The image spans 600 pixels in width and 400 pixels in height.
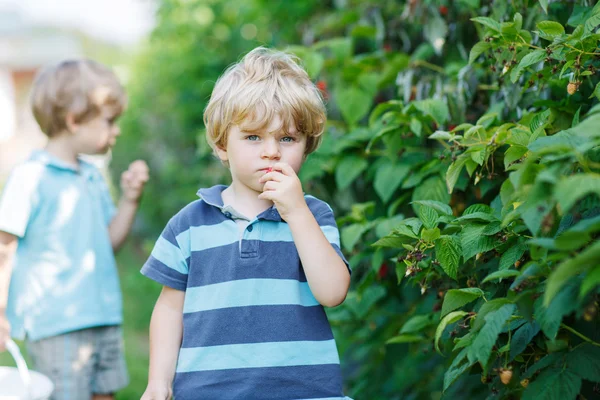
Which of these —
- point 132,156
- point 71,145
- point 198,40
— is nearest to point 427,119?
point 71,145

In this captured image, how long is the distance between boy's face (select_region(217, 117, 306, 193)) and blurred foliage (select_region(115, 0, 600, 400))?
32 centimetres

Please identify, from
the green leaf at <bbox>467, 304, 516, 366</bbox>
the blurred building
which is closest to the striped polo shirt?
the green leaf at <bbox>467, 304, 516, 366</bbox>

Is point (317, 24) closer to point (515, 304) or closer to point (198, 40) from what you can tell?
point (198, 40)

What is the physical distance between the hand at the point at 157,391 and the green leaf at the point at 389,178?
904 mm

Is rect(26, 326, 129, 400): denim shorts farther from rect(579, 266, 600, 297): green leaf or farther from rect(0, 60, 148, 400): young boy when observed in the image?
rect(579, 266, 600, 297): green leaf

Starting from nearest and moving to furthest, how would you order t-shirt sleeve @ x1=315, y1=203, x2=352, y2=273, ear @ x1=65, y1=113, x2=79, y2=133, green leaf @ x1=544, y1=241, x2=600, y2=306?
1. green leaf @ x1=544, y1=241, x2=600, y2=306
2. t-shirt sleeve @ x1=315, y1=203, x2=352, y2=273
3. ear @ x1=65, y1=113, x2=79, y2=133

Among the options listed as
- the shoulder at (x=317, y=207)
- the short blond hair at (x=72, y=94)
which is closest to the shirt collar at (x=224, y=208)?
the shoulder at (x=317, y=207)

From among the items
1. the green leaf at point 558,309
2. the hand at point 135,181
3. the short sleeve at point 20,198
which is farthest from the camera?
the hand at point 135,181

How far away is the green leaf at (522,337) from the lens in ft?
4.94

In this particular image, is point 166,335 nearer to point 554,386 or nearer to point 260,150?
point 260,150

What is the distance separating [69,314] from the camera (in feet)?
8.71

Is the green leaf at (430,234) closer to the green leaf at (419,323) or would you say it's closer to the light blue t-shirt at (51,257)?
the green leaf at (419,323)

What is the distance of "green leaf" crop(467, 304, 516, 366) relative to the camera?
1349 mm

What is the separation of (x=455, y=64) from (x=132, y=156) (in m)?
5.44
